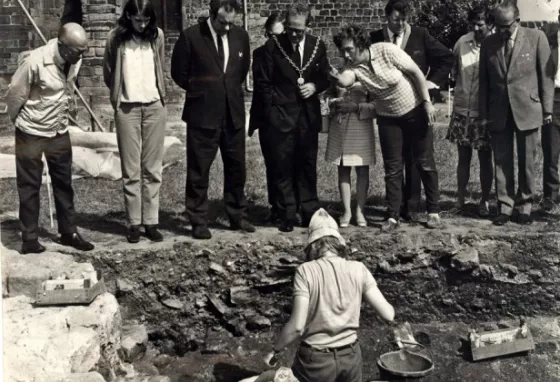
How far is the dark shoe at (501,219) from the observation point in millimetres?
7762

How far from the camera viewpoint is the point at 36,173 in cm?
673

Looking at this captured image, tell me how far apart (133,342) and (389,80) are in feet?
10.4

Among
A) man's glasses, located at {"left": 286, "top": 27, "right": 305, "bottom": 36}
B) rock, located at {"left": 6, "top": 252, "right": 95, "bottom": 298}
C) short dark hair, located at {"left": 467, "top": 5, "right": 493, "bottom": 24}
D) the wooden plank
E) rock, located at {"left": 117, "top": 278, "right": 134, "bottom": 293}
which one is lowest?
→ the wooden plank

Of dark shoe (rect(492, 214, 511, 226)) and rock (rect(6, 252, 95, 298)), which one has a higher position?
dark shoe (rect(492, 214, 511, 226))

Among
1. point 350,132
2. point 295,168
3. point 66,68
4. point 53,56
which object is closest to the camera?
point 53,56

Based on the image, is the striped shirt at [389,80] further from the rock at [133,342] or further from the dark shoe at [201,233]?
the rock at [133,342]

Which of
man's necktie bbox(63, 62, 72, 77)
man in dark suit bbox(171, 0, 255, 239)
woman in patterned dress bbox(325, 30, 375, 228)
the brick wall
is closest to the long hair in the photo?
man in dark suit bbox(171, 0, 255, 239)

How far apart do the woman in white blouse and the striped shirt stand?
5.84 feet

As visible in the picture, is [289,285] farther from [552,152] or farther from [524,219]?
[552,152]

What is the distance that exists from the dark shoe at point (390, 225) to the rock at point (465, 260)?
61cm

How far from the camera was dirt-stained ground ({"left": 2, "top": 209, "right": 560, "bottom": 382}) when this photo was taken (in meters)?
7.01

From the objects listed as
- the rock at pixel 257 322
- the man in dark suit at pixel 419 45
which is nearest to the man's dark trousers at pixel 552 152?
the man in dark suit at pixel 419 45

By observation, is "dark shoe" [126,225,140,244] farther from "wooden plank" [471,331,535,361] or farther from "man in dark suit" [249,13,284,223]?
"wooden plank" [471,331,535,361]

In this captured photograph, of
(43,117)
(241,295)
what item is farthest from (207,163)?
(43,117)
